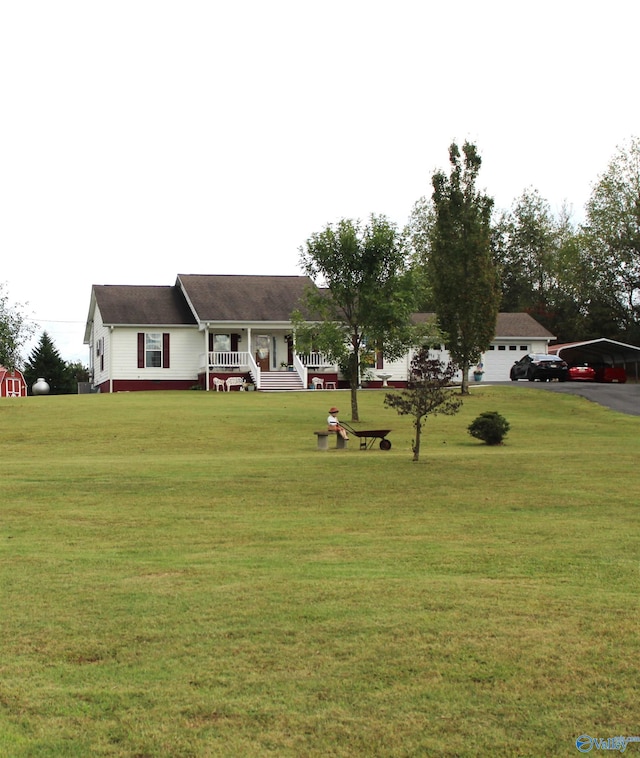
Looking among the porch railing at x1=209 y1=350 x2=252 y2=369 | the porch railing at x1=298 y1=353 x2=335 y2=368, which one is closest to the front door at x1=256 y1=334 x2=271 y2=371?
the porch railing at x1=209 y1=350 x2=252 y2=369

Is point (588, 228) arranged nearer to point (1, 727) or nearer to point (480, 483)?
point (480, 483)

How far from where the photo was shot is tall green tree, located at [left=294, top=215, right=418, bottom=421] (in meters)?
29.5

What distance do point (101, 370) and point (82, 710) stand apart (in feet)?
148

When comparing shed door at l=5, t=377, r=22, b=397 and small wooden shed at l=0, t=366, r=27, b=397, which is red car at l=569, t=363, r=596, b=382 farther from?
shed door at l=5, t=377, r=22, b=397

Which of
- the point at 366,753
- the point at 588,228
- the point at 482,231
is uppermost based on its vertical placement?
the point at 588,228

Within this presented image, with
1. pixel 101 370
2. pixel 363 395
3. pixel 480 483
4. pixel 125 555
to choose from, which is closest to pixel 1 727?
pixel 125 555

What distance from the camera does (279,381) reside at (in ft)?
149

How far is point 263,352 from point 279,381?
326 centimetres

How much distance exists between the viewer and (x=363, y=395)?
4016cm

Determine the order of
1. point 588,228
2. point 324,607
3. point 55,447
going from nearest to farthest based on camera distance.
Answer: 1. point 324,607
2. point 55,447
3. point 588,228

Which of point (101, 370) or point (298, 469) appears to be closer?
point (298, 469)

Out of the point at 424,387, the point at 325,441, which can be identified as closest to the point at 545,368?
the point at 325,441

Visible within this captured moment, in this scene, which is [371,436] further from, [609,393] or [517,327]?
[517,327]

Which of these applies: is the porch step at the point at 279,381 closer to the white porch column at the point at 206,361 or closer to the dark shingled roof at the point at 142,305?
the white porch column at the point at 206,361
